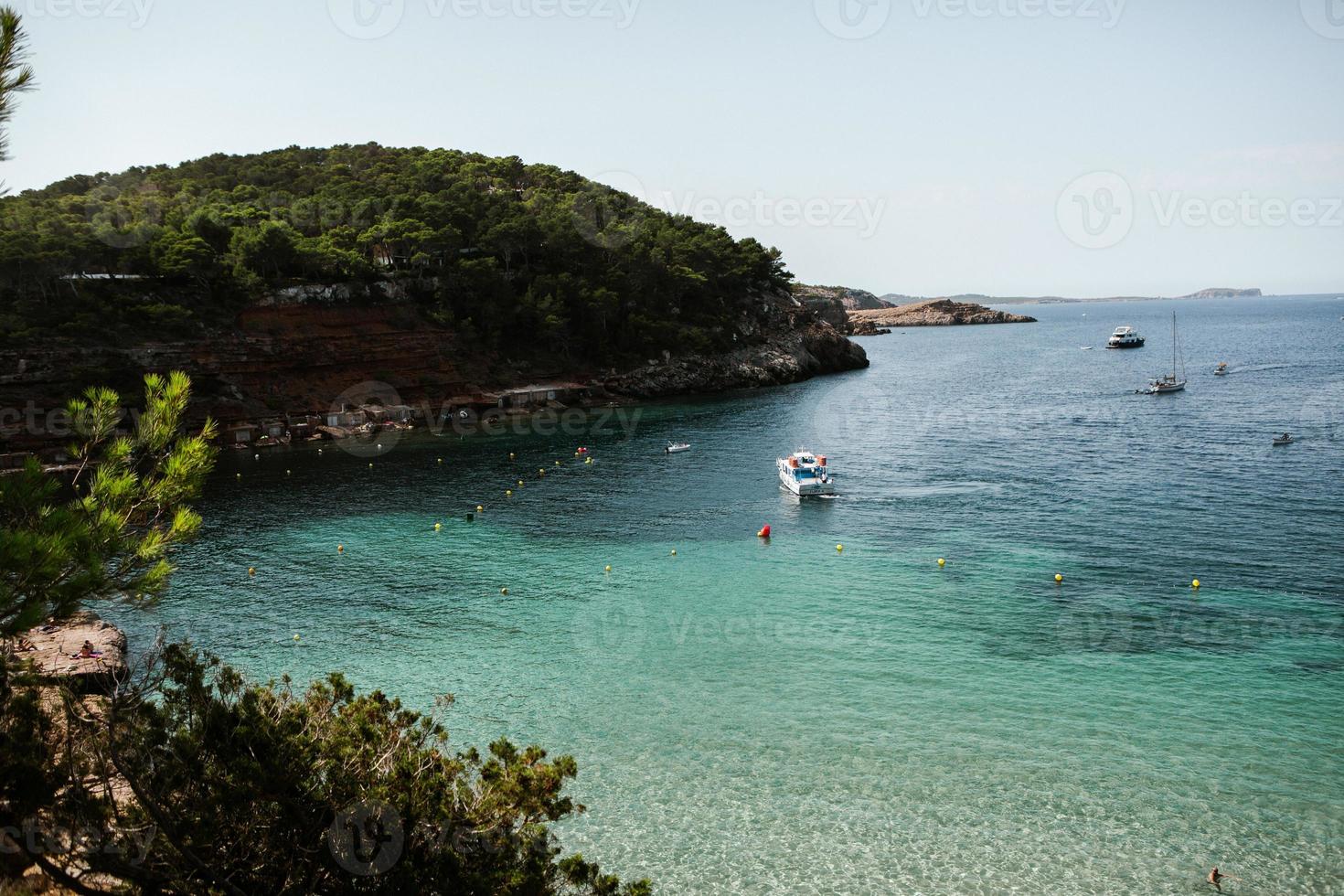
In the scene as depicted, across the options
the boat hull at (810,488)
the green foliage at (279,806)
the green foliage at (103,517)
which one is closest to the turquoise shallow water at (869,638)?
the boat hull at (810,488)

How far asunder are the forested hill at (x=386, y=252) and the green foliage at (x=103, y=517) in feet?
206

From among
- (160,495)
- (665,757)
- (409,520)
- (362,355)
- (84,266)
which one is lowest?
(665,757)

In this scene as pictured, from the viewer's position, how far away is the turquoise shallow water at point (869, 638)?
731 inches

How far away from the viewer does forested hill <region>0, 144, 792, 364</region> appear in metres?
67.1

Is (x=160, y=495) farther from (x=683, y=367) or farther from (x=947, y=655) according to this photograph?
(x=683, y=367)

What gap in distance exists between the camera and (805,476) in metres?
49.2

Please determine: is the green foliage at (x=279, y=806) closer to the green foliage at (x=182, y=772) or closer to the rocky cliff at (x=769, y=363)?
the green foliage at (x=182, y=772)

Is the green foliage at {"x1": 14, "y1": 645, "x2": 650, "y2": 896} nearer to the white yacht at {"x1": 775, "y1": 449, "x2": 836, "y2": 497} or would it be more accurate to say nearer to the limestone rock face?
the limestone rock face

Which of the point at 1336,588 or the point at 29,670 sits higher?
the point at 29,670

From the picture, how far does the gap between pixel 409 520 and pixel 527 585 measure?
13321 mm

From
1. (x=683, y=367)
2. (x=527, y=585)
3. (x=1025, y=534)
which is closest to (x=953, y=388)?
(x=683, y=367)

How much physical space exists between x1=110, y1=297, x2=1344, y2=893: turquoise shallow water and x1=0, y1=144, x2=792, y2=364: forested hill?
20.3 m

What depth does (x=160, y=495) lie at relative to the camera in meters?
11.0

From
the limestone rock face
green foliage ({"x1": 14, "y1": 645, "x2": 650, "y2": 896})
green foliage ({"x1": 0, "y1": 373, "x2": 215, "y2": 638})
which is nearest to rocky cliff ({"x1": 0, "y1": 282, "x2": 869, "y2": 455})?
the limestone rock face
